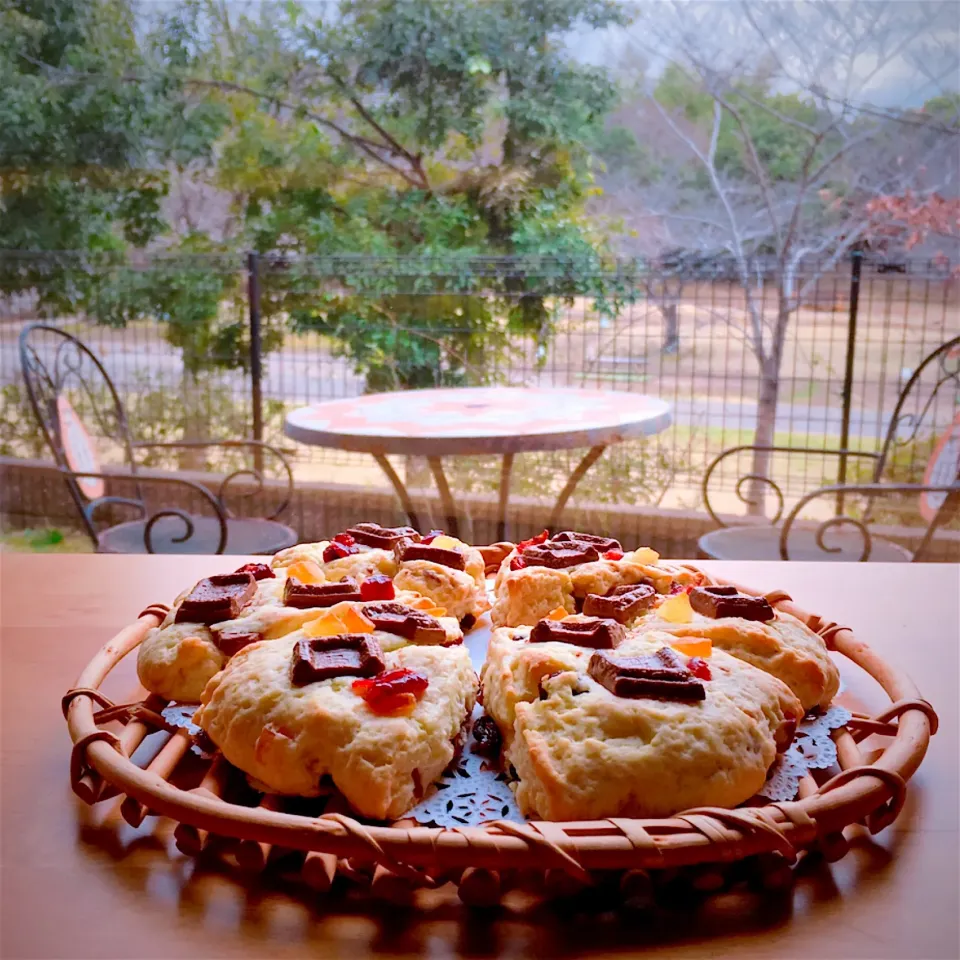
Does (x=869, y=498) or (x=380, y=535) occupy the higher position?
(x=380, y=535)

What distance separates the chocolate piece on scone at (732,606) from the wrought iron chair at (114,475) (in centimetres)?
125

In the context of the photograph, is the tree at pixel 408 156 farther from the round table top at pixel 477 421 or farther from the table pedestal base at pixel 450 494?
the round table top at pixel 477 421

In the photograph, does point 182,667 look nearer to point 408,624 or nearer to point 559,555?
point 408,624

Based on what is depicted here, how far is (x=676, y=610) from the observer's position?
2.63 ft

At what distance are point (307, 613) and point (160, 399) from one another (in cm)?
273

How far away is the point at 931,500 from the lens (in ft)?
7.93

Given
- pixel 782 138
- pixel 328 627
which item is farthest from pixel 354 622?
pixel 782 138

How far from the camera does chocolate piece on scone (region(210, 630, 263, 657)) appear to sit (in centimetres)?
75

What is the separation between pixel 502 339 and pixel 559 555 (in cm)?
232

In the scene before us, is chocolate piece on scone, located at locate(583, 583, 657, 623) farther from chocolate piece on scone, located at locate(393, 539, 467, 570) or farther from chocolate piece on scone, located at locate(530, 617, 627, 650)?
chocolate piece on scone, located at locate(393, 539, 467, 570)

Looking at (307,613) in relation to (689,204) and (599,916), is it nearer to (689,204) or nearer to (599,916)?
(599,916)

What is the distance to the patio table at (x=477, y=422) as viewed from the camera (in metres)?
1.85

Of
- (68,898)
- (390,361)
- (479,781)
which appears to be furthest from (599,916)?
(390,361)

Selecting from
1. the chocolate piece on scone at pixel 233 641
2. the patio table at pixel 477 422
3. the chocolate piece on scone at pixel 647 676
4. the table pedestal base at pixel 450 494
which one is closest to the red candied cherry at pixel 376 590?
the chocolate piece on scone at pixel 233 641
